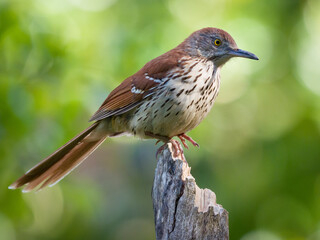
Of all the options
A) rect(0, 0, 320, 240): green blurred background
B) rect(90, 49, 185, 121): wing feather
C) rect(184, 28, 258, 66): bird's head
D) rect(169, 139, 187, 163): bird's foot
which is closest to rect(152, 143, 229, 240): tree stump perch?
rect(169, 139, 187, 163): bird's foot

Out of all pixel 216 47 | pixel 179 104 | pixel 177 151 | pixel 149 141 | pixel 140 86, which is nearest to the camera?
pixel 177 151

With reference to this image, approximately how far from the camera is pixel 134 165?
240 inches

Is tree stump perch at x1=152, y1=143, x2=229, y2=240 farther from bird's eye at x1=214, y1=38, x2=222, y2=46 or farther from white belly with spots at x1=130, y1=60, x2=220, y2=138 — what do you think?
bird's eye at x1=214, y1=38, x2=222, y2=46

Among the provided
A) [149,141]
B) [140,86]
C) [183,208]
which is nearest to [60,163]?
[140,86]

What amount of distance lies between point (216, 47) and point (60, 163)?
1.55 m

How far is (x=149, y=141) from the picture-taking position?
5.88 meters

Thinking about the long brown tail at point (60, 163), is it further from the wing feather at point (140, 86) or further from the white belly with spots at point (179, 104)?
the white belly with spots at point (179, 104)

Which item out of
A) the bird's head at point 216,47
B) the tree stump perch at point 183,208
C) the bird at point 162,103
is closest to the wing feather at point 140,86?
the bird at point 162,103

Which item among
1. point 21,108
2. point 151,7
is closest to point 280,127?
point 151,7

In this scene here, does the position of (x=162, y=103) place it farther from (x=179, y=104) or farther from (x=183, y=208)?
(x=183, y=208)

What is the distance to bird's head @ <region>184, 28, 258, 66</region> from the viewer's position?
15.5 feet

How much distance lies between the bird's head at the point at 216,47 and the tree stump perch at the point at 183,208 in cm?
143

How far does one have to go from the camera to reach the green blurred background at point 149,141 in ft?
17.4

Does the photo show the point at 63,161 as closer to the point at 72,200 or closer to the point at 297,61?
the point at 72,200
